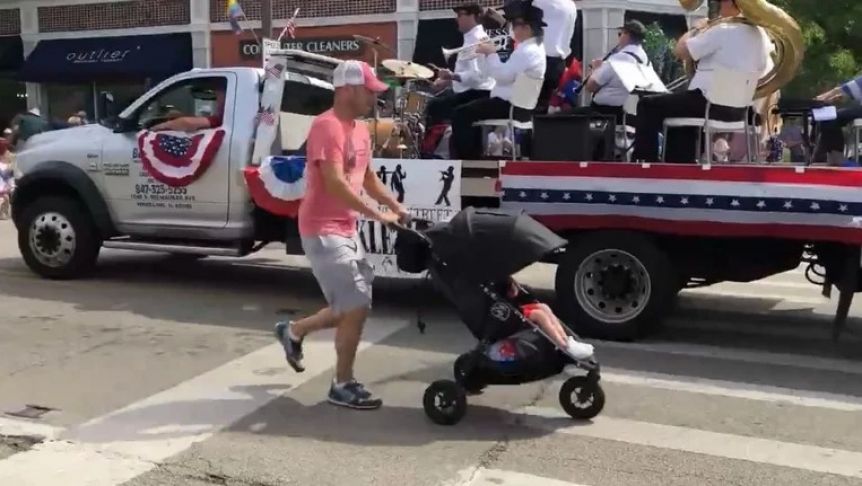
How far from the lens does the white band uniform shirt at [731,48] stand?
25.2 feet

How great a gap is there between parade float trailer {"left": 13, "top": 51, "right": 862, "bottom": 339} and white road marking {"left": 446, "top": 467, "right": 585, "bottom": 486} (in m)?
2.57

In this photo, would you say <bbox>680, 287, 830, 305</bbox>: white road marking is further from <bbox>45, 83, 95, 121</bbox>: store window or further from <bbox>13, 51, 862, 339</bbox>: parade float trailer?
<bbox>45, 83, 95, 121</bbox>: store window

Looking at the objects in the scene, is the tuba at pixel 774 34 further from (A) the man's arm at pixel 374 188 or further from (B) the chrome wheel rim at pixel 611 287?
(A) the man's arm at pixel 374 188

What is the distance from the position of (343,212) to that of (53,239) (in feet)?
16.5

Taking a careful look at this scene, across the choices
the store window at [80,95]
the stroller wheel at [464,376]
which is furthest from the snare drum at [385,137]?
the store window at [80,95]

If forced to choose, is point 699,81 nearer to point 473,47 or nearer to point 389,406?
point 473,47

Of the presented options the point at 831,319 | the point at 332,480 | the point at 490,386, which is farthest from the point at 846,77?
the point at 332,480

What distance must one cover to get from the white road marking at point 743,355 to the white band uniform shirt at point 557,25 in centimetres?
281

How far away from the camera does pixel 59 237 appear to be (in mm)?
9938

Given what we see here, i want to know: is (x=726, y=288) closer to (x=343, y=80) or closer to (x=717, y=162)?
(x=717, y=162)

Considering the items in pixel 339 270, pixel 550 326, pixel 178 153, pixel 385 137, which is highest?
pixel 385 137

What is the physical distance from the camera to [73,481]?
16.2 ft

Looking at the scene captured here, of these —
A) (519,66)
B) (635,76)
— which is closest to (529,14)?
(519,66)

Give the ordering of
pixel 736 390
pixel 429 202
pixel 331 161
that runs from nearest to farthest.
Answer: pixel 331 161 < pixel 736 390 < pixel 429 202
